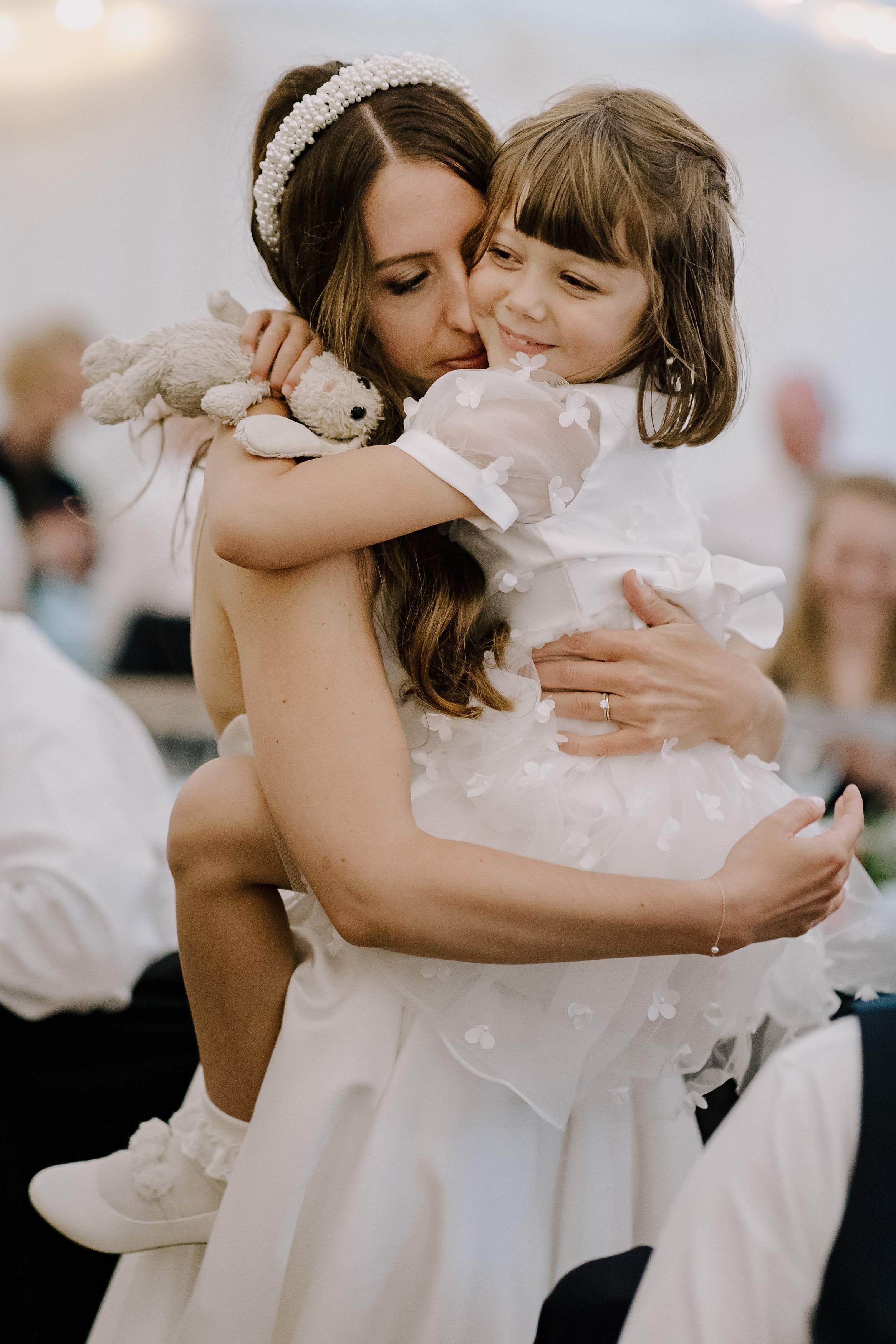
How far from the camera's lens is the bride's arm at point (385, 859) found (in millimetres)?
1033

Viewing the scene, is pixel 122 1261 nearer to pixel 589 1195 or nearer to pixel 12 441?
pixel 589 1195

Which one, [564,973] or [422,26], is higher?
[422,26]

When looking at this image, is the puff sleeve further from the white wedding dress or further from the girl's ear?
Result: the girl's ear

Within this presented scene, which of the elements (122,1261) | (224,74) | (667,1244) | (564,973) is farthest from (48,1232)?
(224,74)

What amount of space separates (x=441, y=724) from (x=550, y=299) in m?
0.49

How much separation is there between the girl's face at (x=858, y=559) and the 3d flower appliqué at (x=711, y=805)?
257 centimetres

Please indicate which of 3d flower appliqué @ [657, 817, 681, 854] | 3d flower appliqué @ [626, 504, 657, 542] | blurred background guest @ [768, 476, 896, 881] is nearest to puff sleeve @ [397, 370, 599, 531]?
3d flower appliqué @ [626, 504, 657, 542]

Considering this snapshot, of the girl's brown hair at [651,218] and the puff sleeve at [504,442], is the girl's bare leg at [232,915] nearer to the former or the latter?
the puff sleeve at [504,442]

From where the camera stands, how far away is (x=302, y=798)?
3.45ft

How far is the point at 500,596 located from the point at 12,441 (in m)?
3.42

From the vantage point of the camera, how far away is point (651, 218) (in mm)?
1195

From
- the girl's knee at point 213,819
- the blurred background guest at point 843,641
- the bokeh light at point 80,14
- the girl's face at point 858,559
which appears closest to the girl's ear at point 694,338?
the girl's knee at point 213,819

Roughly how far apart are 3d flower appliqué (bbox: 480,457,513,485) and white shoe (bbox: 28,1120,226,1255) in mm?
865

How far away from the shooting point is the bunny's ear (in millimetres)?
1340
